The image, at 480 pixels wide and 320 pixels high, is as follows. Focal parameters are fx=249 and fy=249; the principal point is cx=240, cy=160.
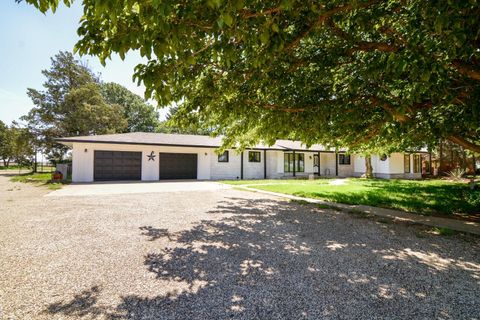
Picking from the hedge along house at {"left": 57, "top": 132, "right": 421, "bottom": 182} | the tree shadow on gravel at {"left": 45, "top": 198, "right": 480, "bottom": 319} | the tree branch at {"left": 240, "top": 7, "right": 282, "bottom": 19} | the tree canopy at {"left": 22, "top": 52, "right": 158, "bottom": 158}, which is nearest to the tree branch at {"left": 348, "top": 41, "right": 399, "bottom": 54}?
the tree branch at {"left": 240, "top": 7, "right": 282, "bottom": 19}

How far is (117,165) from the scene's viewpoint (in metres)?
18.7

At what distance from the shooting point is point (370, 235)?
5805 mm

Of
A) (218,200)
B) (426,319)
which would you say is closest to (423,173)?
(218,200)

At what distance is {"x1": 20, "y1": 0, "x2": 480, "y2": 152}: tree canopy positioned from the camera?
314cm

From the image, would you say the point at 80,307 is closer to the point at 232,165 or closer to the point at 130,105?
the point at 232,165

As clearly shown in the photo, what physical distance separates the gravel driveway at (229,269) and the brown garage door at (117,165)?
11.9m

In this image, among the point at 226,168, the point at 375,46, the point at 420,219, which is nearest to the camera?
the point at 375,46

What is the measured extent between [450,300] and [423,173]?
3078cm

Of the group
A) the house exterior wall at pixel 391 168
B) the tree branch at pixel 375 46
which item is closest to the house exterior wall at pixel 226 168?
the house exterior wall at pixel 391 168

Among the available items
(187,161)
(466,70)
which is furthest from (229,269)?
(187,161)

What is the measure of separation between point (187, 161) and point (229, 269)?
18.0 meters

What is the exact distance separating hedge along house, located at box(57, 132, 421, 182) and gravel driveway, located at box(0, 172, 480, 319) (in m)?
9.64

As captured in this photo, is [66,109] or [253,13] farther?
[66,109]

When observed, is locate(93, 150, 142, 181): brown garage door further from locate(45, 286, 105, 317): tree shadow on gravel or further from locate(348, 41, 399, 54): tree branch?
locate(348, 41, 399, 54): tree branch
